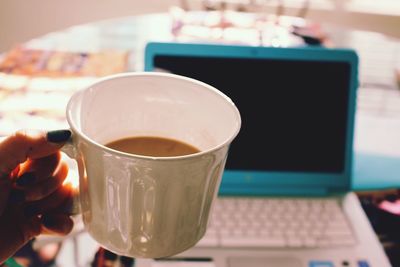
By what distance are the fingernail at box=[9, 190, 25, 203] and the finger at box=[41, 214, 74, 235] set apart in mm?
30

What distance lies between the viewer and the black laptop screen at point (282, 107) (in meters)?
0.78

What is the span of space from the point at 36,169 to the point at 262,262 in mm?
345

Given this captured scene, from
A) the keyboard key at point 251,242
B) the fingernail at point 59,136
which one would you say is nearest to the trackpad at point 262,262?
the keyboard key at point 251,242

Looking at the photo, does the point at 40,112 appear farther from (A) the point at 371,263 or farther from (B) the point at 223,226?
(A) the point at 371,263

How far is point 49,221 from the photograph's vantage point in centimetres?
46

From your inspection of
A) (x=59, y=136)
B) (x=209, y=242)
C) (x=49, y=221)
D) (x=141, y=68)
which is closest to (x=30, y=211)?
(x=49, y=221)

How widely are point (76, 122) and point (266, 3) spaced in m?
1.69

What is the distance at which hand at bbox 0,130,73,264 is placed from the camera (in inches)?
14.7

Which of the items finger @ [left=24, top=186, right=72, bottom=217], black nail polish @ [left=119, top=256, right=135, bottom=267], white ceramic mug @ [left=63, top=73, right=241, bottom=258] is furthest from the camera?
black nail polish @ [left=119, top=256, right=135, bottom=267]

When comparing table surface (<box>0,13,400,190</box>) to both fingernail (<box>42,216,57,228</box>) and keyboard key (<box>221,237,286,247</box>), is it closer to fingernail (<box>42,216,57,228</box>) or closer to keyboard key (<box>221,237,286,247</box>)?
keyboard key (<box>221,237,286,247</box>)

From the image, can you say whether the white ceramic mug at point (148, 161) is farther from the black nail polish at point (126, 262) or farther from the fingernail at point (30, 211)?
the black nail polish at point (126, 262)

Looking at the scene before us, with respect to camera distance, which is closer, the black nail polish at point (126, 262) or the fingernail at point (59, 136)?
the fingernail at point (59, 136)

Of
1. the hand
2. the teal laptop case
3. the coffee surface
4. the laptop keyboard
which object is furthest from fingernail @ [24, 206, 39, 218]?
the teal laptop case

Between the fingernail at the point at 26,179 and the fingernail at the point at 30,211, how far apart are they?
41mm
